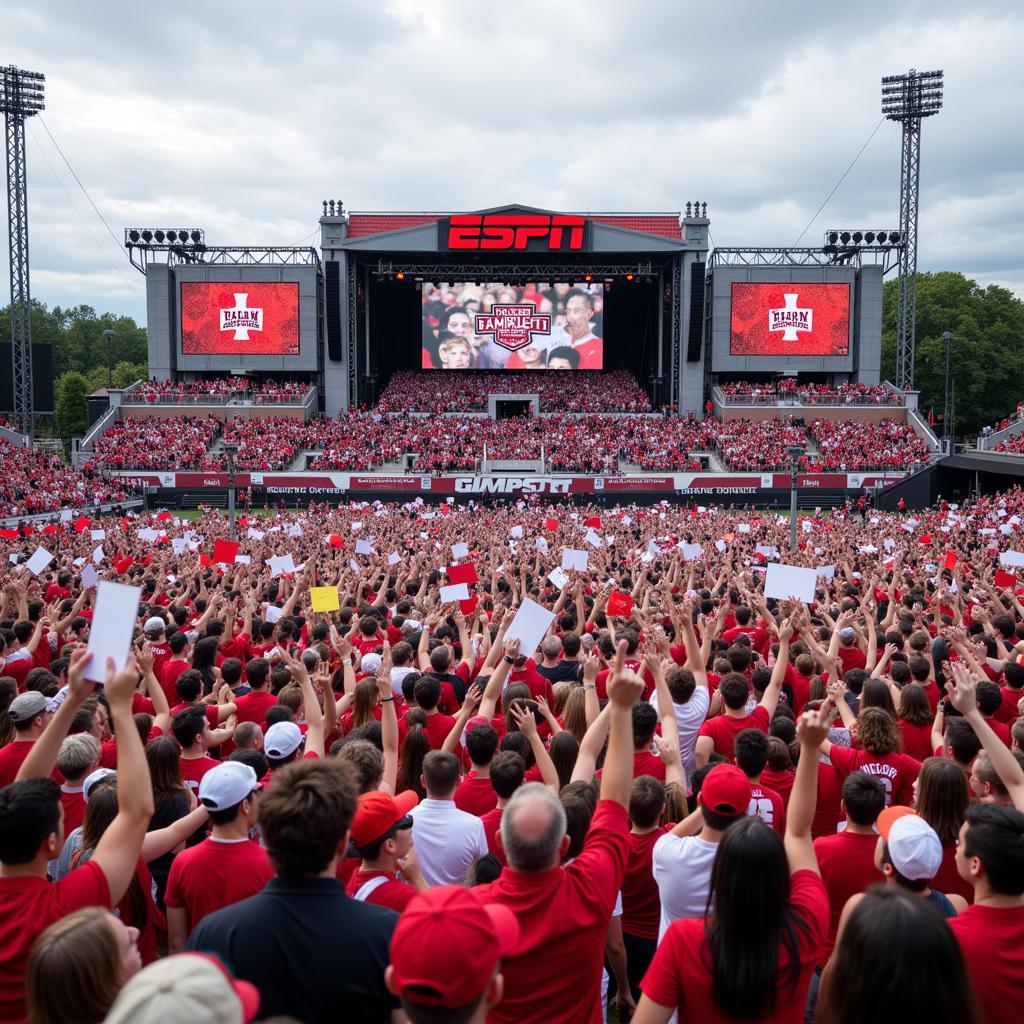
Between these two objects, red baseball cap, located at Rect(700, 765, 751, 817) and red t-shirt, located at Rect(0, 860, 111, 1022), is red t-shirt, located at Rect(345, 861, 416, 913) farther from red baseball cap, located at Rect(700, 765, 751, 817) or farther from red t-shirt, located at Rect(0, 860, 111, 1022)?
red baseball cap, located at Rect(700, 765, 751, 817)

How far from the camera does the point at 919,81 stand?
50.1 metres

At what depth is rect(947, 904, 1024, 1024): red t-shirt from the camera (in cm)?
266

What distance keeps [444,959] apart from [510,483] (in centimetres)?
4029

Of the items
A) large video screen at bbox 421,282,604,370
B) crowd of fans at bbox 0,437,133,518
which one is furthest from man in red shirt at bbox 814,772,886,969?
large video screen at bbox 421,282,604,370

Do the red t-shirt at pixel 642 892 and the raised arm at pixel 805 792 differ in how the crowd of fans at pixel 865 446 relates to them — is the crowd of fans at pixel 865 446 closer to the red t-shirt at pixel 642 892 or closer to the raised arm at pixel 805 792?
the red t-shirt at pixel 642 892

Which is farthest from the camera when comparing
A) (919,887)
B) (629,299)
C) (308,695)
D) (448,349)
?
(629,299)

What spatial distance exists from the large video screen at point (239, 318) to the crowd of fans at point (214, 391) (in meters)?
2.05

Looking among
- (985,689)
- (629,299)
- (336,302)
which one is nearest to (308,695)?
(985,689)

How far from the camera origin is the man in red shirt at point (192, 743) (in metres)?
4.93

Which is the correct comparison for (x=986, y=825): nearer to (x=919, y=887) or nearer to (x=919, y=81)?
(x=919, y=887)

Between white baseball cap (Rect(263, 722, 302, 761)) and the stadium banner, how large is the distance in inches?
1450

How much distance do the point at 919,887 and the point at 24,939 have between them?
3083 millimetres

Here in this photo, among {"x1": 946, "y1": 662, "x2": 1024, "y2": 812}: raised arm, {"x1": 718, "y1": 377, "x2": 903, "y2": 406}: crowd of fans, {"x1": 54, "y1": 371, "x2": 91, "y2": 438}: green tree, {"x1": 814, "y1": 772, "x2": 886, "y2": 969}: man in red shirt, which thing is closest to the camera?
{"x1": 946, "y1": 662, "x2": 1024, "y2": 812}: raised arm

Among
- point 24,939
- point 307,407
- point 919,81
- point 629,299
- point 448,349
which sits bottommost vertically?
point 24,939
